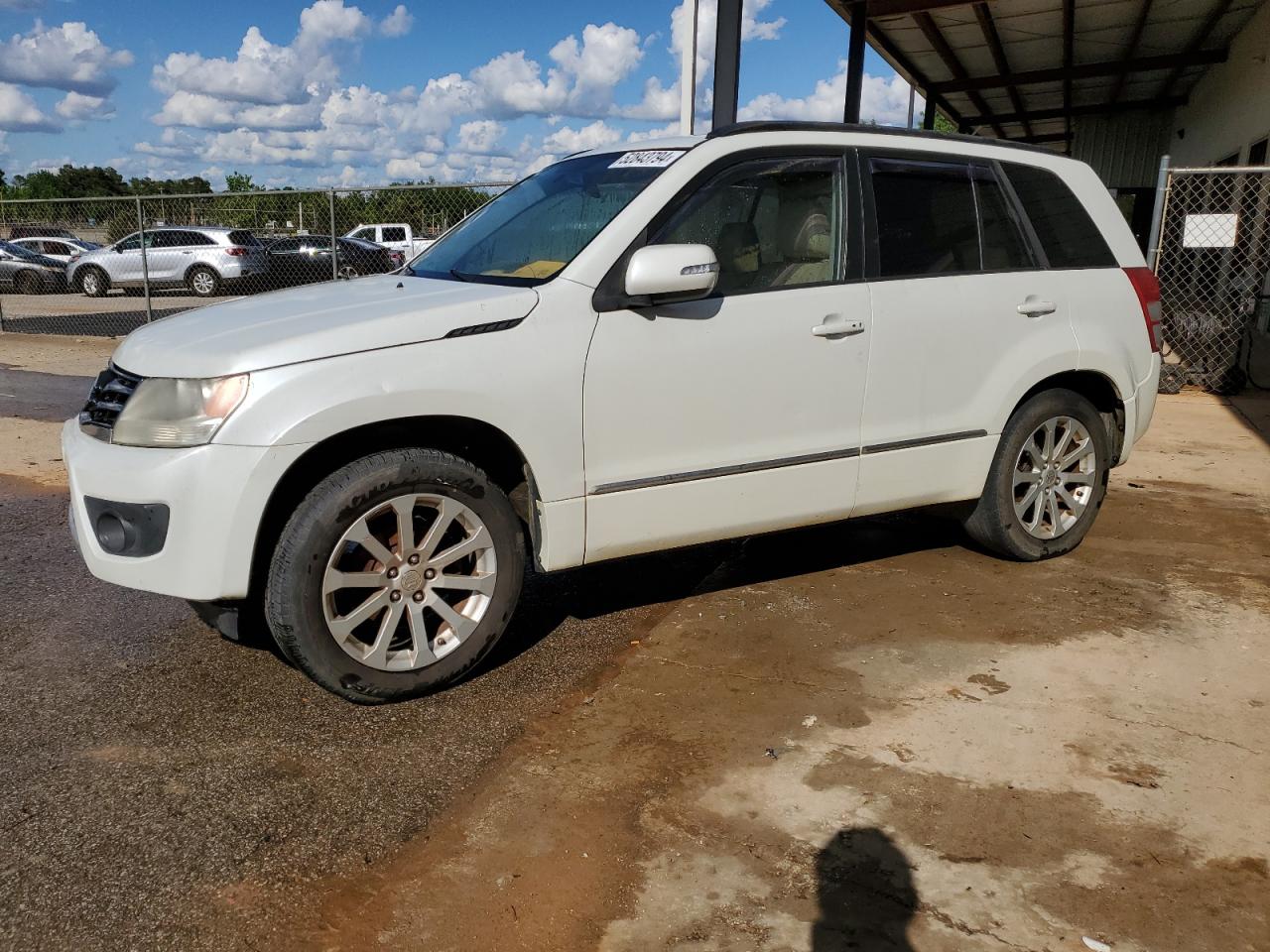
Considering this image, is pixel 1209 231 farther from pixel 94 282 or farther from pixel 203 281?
pixel 94 282

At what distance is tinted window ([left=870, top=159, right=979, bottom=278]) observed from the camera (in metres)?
4.25

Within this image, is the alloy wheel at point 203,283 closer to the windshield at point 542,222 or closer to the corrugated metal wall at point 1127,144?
the windshield at point 542,222

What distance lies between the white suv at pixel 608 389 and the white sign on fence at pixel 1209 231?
5996 mm

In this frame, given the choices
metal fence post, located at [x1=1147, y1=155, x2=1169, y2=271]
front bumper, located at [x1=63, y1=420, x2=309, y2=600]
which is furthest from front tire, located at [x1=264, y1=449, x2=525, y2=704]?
metal fence post, located at [x1=1147, y1=155, x2=1169, y2=271]

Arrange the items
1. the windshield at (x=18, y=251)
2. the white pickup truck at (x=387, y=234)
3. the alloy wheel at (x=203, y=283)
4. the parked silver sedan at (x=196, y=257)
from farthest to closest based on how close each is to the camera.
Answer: the windshield at (x=18, y=251)
the white pickup truck at (x=387, y=234)
the alloy wheel at (x=203, y=283)
the parked silver sedan at (x=196, y=257)

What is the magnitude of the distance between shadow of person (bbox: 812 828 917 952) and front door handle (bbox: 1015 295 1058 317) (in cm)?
265

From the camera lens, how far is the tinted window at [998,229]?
456 cm

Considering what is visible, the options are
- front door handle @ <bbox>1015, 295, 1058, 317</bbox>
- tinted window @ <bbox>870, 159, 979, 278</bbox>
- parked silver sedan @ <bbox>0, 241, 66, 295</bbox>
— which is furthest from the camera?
parked silver sedan @ <bbox>0, 241, 66, 295</bbox>

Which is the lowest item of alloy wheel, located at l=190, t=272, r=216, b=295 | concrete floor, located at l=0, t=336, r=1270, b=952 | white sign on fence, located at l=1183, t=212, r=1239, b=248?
concrete floor, located at l=0, t=336, r=1270, b=952

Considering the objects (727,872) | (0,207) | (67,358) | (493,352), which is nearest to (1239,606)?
(727,872)

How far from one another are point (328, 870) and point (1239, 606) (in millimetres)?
3891

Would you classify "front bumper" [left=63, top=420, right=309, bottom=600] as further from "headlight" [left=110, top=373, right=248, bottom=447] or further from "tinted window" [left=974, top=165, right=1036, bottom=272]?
"tinted window" [left=974, top=165, right=1036, bottom=272]

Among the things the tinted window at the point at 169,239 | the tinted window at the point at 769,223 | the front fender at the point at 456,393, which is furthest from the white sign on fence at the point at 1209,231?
the tinted window at the point at 169,239

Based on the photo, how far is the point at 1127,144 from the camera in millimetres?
25141
